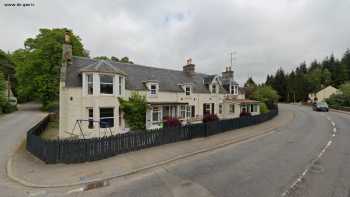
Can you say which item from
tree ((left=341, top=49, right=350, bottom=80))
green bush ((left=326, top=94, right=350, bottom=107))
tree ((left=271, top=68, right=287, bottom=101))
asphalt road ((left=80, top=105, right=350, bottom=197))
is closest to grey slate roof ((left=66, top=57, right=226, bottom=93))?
asphalt road ((left=80, top=105, right=350, bottom=197))

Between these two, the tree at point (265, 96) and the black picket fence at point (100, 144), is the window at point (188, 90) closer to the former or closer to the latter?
the black picket fence at point (100, 144)

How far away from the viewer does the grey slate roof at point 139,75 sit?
58.2ft

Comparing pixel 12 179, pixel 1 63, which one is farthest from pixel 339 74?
pixel 1 63

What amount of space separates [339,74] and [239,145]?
9837cm

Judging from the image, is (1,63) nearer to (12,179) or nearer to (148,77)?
(148,77)

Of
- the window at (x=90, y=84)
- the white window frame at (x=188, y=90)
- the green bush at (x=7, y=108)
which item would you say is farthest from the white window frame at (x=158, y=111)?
the green bush at (x=7, y=108)

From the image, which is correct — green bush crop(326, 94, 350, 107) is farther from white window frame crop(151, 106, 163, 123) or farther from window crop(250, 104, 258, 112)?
white window frame crop(151, 106, 163, 123)

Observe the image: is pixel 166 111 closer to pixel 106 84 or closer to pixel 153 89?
pixel 153 89

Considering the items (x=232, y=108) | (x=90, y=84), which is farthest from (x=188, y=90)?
(x=90, y=84)

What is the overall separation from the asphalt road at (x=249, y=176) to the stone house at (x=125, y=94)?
8822 millimetres

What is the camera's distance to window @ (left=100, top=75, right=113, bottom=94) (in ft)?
56.6

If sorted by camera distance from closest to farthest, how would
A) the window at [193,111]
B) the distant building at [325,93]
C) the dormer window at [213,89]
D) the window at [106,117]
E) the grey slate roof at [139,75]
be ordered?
the window at [106,117] < the grey slate roof at [139,75] < the window at [193,111] < the dormer window at [213,89] < the distant building at [325,93]

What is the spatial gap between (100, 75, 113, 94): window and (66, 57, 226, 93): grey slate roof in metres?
0.76

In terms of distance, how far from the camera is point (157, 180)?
765cm
